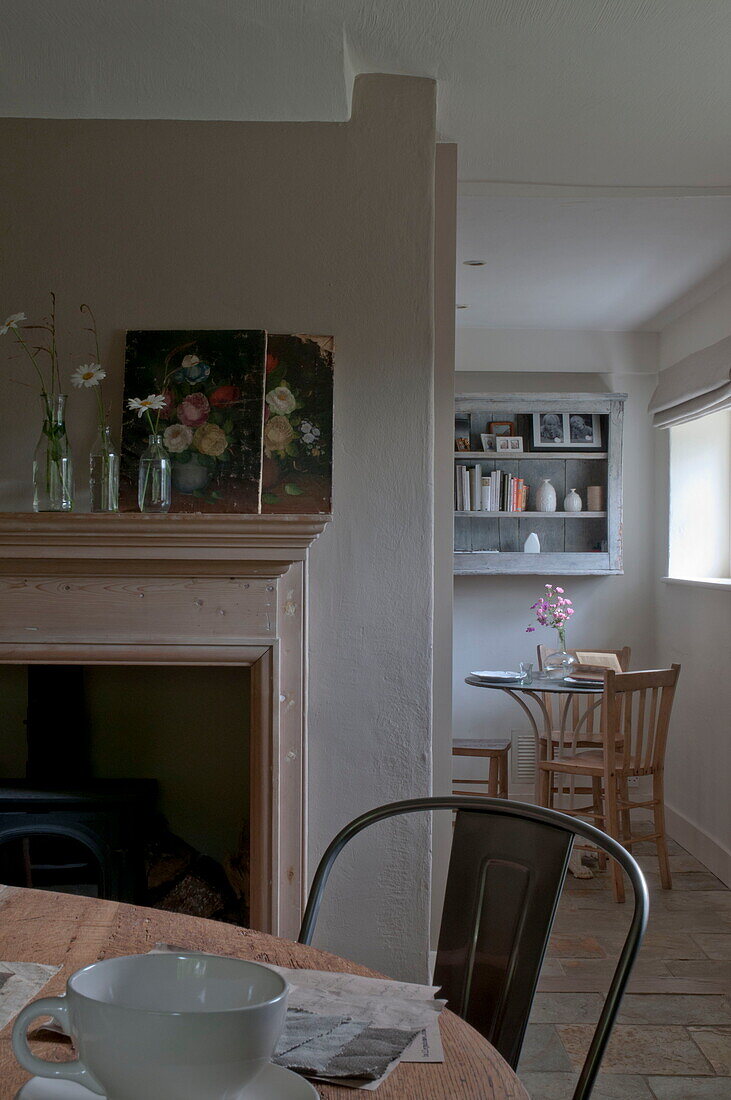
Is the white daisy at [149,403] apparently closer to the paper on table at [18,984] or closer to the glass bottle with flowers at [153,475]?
the glass bottle with flowers at [153,475]

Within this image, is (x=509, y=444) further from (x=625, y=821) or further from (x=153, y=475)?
(x=153, y=475)

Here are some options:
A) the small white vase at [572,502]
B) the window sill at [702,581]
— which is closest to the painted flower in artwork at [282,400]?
the window sill at [702,581]

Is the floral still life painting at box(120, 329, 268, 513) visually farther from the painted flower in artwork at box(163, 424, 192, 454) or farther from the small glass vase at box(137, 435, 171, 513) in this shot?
the small glass vase at box(137, 435, 171, 513)

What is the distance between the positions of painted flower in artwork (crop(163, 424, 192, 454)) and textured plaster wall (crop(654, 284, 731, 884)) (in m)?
2.61

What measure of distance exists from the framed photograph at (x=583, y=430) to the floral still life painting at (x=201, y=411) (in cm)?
313

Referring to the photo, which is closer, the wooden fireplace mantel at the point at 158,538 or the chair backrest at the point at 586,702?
the wooden fireplace mantel at the point at 158,538

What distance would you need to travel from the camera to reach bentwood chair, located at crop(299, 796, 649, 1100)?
1.15 m

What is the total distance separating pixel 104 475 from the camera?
2.55 m

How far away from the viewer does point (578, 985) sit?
10.3 feet

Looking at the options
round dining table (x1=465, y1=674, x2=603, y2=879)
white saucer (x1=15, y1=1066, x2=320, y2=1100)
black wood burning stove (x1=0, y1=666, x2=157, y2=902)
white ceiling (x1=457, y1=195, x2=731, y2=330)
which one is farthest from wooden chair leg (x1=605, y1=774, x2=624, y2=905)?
white saucer (x1=15, y1=1066, x2=320, y2=1100)

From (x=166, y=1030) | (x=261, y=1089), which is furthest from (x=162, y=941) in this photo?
(x=166, y=1030)

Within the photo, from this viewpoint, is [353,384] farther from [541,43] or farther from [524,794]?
[524,794]

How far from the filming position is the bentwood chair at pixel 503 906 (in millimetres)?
1146

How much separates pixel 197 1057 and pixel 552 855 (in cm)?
71
